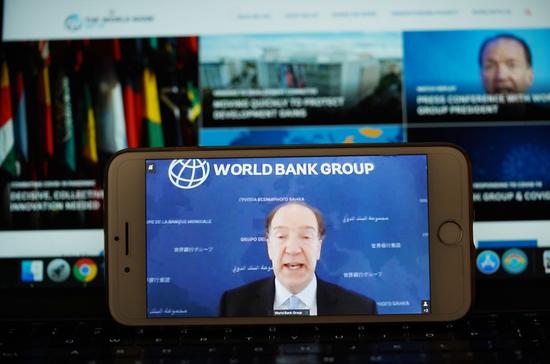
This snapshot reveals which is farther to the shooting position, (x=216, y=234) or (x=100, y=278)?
(x=100, y=278)

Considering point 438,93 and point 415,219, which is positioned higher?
point 438,93

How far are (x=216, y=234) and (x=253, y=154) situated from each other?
105mm

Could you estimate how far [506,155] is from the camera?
2.49ft

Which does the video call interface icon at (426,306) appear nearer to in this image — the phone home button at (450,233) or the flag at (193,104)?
the phone home button at (450,233)

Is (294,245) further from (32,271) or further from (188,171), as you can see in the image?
(32,271)

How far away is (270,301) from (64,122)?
40 centimetres

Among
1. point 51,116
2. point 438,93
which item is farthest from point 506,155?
point 51,116

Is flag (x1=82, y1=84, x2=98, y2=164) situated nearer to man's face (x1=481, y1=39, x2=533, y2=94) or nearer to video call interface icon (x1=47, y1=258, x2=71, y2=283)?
video call interface icon (x1=47, y1=258, x2=71, y2=283)

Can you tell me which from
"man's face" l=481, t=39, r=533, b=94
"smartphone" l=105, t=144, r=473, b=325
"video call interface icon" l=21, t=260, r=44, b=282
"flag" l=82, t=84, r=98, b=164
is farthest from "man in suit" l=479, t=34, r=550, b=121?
"video call interface icon" l=21, t=260, r=44, b=282

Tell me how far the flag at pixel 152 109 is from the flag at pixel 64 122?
0.11 m

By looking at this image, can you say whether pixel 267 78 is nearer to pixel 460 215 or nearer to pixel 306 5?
pixel 306 5

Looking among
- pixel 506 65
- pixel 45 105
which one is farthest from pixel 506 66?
pixel 45 105

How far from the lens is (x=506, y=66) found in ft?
2.53

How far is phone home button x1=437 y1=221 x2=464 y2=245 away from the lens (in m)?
0.63
